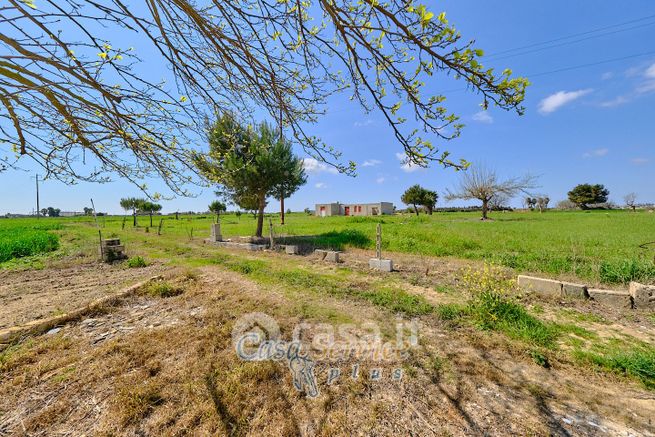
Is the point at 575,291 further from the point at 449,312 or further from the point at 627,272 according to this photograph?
the point at 449,312

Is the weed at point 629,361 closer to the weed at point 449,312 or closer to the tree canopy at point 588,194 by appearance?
the weed at point 449,312

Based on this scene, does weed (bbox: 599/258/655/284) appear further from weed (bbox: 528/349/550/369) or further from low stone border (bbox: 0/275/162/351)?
low stone border (bbox: 0/275/162/351)

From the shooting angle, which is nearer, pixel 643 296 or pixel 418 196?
pixel 643 296

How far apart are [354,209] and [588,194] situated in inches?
1902

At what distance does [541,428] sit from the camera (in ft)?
7.38

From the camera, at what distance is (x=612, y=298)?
203 inches

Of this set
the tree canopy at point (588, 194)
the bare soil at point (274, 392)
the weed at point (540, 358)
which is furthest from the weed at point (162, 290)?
the tree canopy at point (588, 194)

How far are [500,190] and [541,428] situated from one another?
35.8m

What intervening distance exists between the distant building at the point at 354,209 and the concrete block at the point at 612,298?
55.7 meters

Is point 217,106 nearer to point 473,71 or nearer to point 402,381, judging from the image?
point 473,71

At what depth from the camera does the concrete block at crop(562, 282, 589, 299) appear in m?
5.41

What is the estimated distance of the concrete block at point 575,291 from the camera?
5.41 m

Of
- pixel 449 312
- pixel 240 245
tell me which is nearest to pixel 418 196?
pixel 240 245

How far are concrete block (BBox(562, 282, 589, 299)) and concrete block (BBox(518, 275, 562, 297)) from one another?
0.08 m
